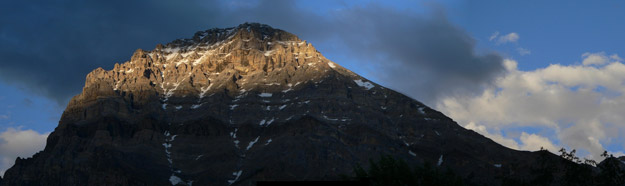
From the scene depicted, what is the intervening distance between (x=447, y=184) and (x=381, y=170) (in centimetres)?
920

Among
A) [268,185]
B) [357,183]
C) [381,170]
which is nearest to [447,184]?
[381,170]

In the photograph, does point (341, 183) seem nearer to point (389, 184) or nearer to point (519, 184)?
point (389, 184)

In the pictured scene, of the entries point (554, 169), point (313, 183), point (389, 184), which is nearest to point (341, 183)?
point (313, 183)

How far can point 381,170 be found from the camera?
93062 millimetres

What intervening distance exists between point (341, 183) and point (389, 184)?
31.5 metres

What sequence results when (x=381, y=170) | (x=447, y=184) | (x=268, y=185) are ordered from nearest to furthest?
(x=268, y=185), (x=447, y=184), (x=381, y=170)

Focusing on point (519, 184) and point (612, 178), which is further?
point (519, 184)

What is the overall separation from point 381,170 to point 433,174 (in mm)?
6914

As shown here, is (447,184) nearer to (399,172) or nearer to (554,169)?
(399,172)

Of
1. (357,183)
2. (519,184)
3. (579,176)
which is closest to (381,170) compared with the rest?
(519,184)

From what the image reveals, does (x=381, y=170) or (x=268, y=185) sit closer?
(x=268, y=185)

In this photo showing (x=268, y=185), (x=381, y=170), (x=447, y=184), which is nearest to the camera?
(x=268, y=185)

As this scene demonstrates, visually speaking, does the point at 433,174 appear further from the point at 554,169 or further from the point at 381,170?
the point at 554,169

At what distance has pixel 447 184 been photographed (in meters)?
87.4
